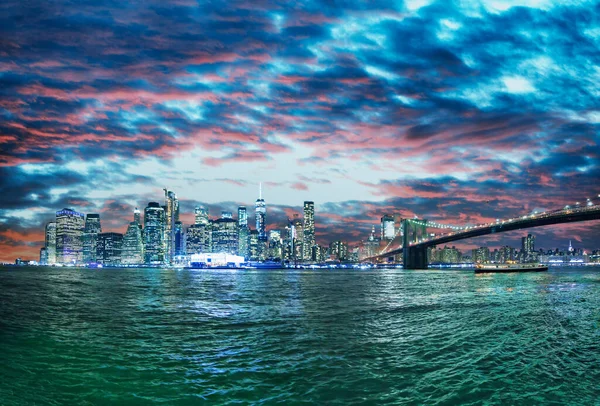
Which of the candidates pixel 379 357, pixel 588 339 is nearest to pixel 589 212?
pixel 588 339

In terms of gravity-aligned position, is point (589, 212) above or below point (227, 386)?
above

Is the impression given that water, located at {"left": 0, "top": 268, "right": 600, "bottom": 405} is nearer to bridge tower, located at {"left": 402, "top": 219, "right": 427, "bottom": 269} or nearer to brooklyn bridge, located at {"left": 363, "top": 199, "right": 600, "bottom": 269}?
brooklyn bridge, located at {"left": 363, "top": 199, "right": 600, "bottom": 269}

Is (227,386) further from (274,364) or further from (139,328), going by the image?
(139,328)

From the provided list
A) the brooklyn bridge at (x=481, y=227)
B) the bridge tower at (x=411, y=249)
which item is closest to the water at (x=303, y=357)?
the brooklyn bridge at (x=481, y=227)

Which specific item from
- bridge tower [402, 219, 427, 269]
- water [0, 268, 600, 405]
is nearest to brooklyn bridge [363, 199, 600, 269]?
bridge tower [402, 219, 427, 269]

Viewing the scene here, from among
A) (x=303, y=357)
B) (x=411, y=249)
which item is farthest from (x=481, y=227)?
(x=303, y=357)

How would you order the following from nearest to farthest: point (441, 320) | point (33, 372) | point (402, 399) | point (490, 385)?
point (402, 399) → point (490, 385) → point (33, 372) → point (441, 320)

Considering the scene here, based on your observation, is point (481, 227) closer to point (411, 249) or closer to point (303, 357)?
point (411, 249)

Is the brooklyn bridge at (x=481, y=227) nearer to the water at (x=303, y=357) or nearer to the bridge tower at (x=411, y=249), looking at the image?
the bridge tower at (x=411, y=249)
